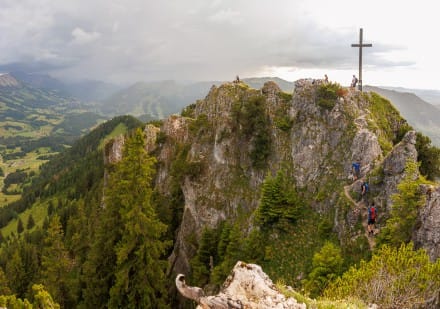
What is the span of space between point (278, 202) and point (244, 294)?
73.3ft

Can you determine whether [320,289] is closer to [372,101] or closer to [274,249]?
[274,249]

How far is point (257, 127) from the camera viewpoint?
140 ft

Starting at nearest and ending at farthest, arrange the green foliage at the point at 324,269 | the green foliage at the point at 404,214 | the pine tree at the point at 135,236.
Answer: the green foliage at the point at 404,214 → the green foliage at the point at 324,269 → the pine tree at the point at 135,236

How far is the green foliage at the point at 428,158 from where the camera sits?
100 feet

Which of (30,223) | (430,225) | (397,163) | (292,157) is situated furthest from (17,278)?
(30,223)

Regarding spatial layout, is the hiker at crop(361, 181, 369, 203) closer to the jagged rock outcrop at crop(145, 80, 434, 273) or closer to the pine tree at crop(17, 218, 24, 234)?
the jagged rock outcrop at crop(145, 80, 434, 273)

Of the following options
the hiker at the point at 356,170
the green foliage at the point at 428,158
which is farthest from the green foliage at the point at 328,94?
the green foliage at the point at 428,158

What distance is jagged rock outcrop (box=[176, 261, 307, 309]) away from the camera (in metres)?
11.7

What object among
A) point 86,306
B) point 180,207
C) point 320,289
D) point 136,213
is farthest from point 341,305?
point 180,207

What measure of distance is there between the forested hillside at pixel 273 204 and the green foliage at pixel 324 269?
0.09 metres

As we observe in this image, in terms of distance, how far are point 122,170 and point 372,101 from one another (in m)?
31.7

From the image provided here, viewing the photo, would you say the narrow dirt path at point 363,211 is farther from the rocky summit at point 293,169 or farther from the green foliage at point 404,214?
the green foliage at point 404,214

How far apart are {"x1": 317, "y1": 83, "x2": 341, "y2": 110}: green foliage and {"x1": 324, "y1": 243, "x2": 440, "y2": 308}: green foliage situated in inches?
916

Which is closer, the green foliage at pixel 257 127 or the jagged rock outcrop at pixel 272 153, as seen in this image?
the jagged rock outcrop at pixel 272 153
